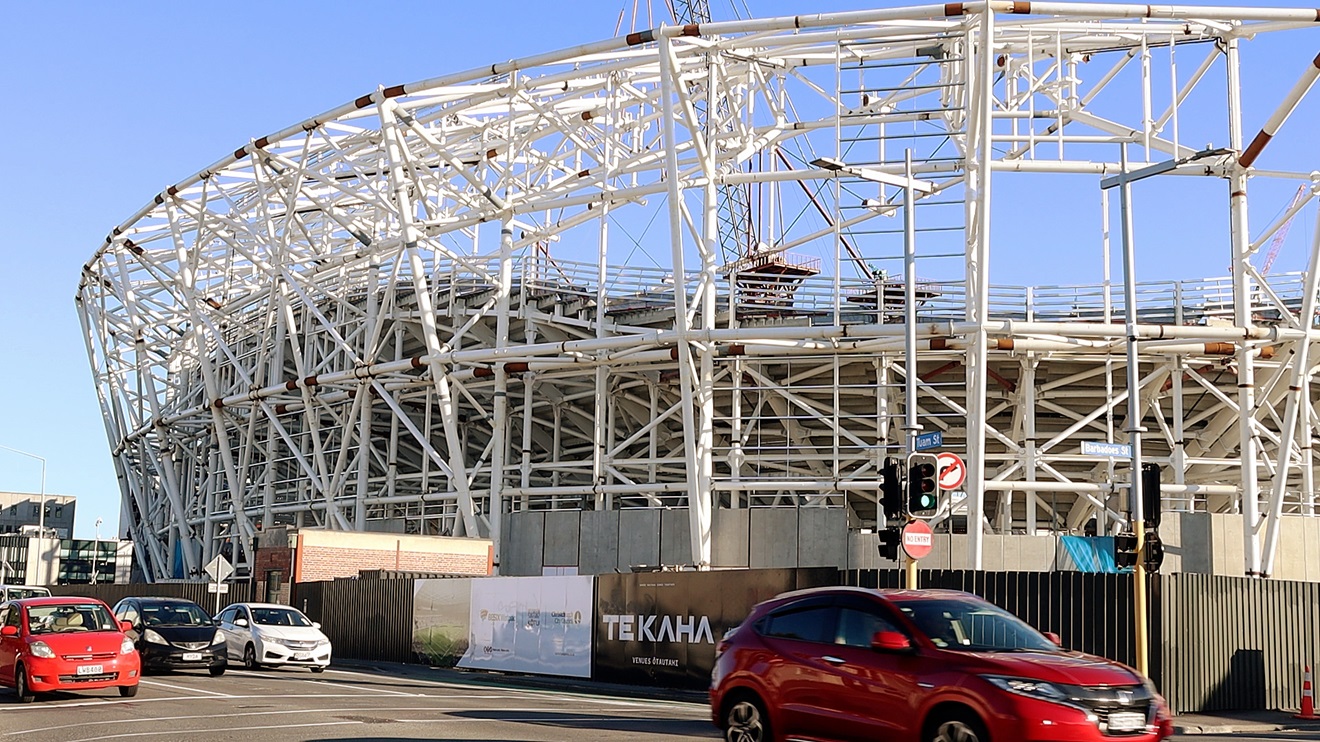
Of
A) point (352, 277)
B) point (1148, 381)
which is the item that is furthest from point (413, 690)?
point (352, 277)

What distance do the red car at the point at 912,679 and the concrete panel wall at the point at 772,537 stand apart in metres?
23.1

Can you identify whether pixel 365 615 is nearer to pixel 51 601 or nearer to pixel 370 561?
pixel 370 561

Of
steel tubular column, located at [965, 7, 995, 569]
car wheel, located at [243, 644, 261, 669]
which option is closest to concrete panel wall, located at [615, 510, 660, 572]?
steel tubular column, located at [965, 7, 995, 569]

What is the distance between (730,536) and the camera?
3678cm

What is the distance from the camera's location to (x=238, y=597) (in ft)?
137

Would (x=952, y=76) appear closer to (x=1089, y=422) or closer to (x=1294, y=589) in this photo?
(x=1089, y=422)

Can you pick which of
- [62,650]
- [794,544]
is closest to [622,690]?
[62,650]

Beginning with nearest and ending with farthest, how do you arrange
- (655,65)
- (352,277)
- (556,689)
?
1. (556,689)
2. (655,65)
3. (352,277)

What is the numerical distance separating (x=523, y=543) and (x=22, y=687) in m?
21.6

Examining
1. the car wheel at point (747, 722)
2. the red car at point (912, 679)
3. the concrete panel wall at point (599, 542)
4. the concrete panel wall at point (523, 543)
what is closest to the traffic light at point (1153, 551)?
the red car at point (912, 679)

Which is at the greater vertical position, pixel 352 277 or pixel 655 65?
pixel 655 65

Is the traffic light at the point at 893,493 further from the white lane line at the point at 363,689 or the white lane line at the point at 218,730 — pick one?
the white lane line at the point at 363,689

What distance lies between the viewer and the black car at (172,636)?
25609 millimetres

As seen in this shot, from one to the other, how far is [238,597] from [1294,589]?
98.0ft
